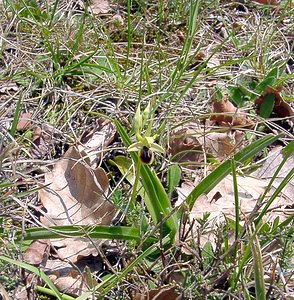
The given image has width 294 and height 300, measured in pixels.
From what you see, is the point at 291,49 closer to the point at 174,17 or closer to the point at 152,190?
the point at 174,17

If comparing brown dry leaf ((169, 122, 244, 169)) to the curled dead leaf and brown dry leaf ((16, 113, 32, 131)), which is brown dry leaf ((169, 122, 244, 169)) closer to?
the curled dead leaf

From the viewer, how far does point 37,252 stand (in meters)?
1.64

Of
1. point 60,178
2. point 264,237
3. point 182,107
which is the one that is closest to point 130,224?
point 60,178

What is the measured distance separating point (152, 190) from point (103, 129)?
0.51 m

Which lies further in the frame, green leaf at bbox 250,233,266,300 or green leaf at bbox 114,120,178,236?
green leaf at bbox 114,120,178,236

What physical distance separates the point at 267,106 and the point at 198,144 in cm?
36

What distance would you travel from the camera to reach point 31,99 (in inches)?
84.2

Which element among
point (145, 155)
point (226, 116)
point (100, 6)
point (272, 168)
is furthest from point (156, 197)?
point (100, 6)

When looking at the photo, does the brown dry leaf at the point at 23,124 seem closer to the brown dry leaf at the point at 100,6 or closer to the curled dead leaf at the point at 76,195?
the curled dead leaf at the point at 76,195

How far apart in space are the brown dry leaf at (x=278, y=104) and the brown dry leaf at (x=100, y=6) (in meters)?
0.84

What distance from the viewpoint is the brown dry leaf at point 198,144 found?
78.6 inches

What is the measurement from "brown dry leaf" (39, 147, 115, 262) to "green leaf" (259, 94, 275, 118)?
73 centimetres

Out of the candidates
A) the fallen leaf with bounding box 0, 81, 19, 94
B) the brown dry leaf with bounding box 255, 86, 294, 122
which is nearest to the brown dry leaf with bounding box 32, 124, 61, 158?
the fallen leaf with bounding box 0, 81, 19, 94

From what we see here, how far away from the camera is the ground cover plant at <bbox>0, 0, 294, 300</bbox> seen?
1.53 meters
